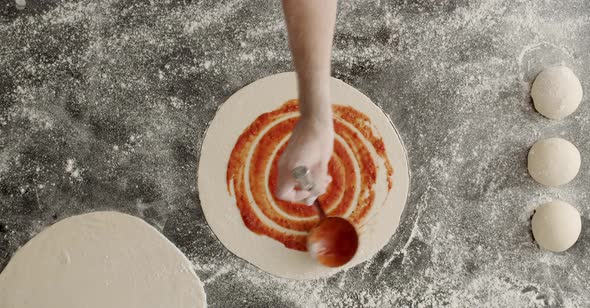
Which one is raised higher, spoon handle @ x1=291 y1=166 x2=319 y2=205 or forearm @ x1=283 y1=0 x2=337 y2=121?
forearm @ x1=283 y1=0 x2=337 y2=121

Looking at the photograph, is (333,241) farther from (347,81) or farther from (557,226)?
(557,226)

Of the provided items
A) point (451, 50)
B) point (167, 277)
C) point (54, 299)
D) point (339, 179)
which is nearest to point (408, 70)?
point (451, 50)

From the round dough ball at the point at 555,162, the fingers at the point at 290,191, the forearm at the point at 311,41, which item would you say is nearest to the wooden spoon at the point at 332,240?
the fingers at the point at 290,191

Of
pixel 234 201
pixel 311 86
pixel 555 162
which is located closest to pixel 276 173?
pixel 234 201

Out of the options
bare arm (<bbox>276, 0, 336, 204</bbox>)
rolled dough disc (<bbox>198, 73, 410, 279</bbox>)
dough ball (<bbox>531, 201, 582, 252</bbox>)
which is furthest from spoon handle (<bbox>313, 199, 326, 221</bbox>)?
dough ball (<bbox>531, 201, 582, 252</bbox>)

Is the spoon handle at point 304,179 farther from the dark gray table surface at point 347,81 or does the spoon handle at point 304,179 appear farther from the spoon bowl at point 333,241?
the dark gray table surface at point 347,81

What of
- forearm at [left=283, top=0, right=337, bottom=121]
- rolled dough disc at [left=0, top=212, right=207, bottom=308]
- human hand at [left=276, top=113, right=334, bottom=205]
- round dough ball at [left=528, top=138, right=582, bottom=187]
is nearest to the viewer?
forearm at [left=283, top=0, right=337, bottom=121]

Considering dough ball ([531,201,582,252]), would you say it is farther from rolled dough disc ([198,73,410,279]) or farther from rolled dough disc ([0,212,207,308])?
rolled dough disc ([0,212,207,308])
